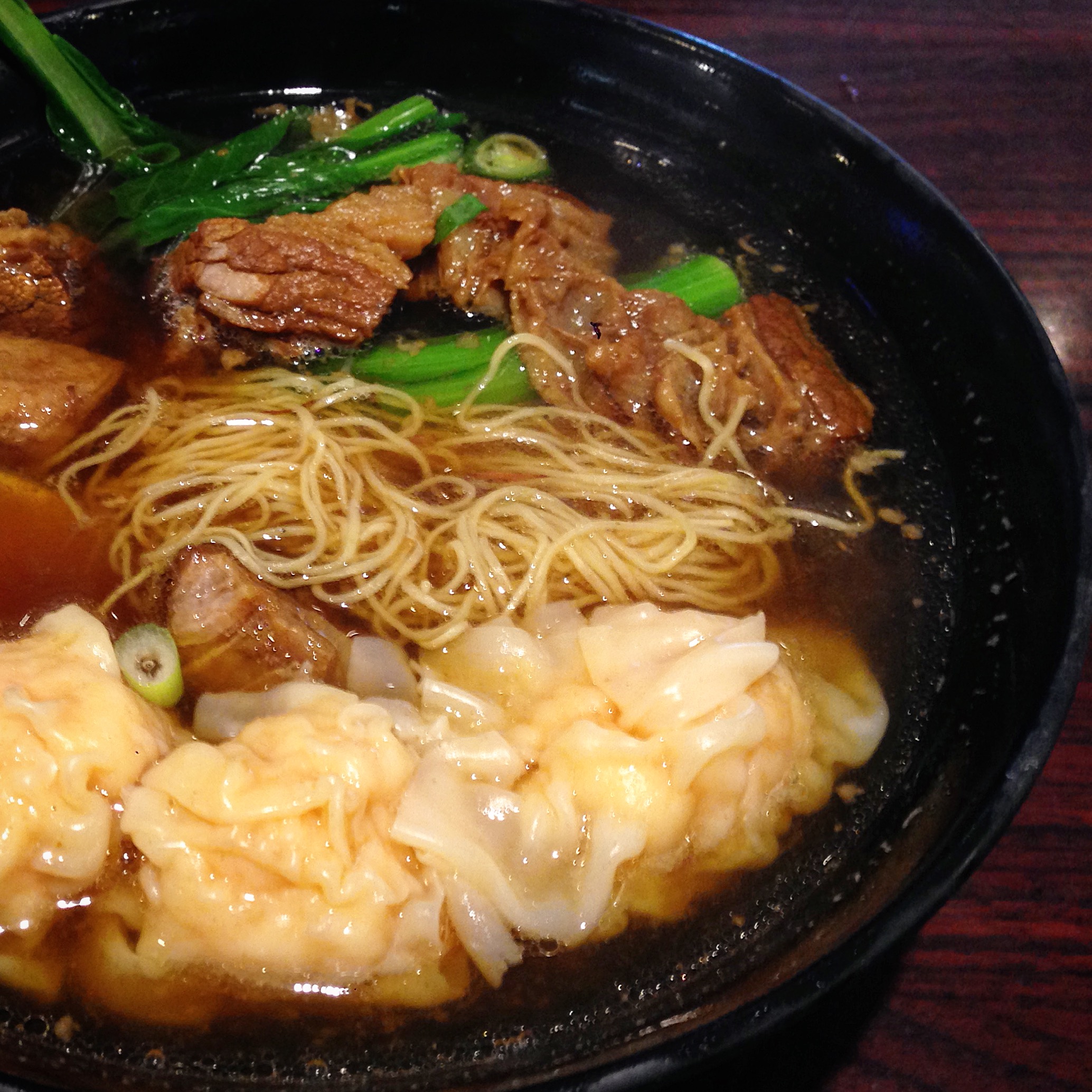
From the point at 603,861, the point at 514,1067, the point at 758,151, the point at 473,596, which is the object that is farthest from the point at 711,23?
the point at 514,1067

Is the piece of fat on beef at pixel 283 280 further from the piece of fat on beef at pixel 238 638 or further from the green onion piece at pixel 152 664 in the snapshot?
the green onion piece at pixel 152 664

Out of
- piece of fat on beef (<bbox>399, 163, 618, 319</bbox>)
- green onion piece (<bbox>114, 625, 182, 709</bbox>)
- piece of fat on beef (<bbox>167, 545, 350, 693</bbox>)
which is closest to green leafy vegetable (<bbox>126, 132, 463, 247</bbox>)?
piece of fat on beef (<bbox>399, 163, 618, 319</bbox>)

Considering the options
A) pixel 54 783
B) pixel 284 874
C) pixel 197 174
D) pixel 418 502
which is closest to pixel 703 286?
pixel 418 502

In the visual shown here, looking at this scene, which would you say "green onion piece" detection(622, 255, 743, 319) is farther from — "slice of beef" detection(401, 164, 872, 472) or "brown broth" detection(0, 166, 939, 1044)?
"brown broth" detection(0, 166, 939, 1044)

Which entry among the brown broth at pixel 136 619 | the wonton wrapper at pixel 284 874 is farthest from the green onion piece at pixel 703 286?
the wonton wrapper at pixel 284 874

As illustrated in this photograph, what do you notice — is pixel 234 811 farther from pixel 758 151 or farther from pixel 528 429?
pixel 758 151

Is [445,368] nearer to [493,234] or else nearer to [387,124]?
[493,234]

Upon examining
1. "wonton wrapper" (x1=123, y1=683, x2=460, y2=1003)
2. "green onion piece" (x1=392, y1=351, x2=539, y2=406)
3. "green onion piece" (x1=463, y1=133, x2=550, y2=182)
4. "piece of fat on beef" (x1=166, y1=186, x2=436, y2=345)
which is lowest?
"wonton wrapper" (x1=123, y1=683, x2=460, y2=1003)
